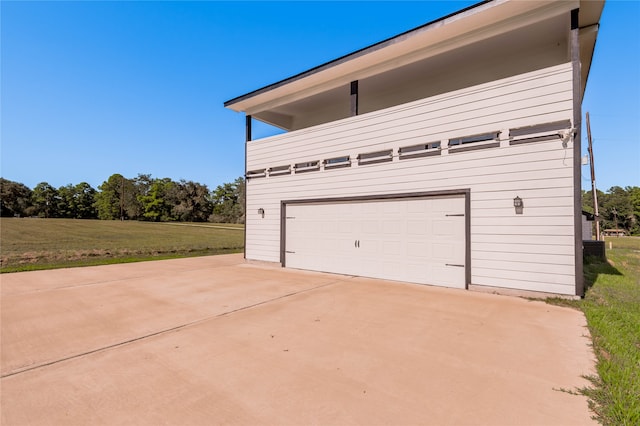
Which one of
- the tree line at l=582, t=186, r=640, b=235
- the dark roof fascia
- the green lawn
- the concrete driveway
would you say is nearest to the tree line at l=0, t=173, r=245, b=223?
the dark roof fascia

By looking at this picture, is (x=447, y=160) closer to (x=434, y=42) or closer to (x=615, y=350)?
(x=434, y=42)

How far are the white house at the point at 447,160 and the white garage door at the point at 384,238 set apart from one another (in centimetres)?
3

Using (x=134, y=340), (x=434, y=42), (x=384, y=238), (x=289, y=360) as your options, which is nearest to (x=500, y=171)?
(x=384, y=238)

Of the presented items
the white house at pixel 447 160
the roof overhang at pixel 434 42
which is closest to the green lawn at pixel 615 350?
the white house at pixel 447 160

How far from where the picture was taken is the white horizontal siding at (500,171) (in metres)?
5.15

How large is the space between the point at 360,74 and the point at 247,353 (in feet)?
25.6

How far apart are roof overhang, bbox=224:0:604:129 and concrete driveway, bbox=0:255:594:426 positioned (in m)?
5.78

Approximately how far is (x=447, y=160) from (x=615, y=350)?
4.35m

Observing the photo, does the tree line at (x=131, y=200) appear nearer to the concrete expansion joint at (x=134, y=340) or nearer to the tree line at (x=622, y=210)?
the concrete expansion joint at (x=134, y=340)

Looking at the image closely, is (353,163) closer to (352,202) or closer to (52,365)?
(352,202)

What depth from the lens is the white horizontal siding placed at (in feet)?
16.9

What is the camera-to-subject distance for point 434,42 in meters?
6.77

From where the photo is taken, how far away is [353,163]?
26.0 ft

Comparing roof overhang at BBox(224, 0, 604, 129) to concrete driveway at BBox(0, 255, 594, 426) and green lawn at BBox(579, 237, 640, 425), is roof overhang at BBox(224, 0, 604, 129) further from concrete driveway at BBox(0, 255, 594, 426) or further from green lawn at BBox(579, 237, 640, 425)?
concrete driveway at BBox(0, 255, 594, 426)
